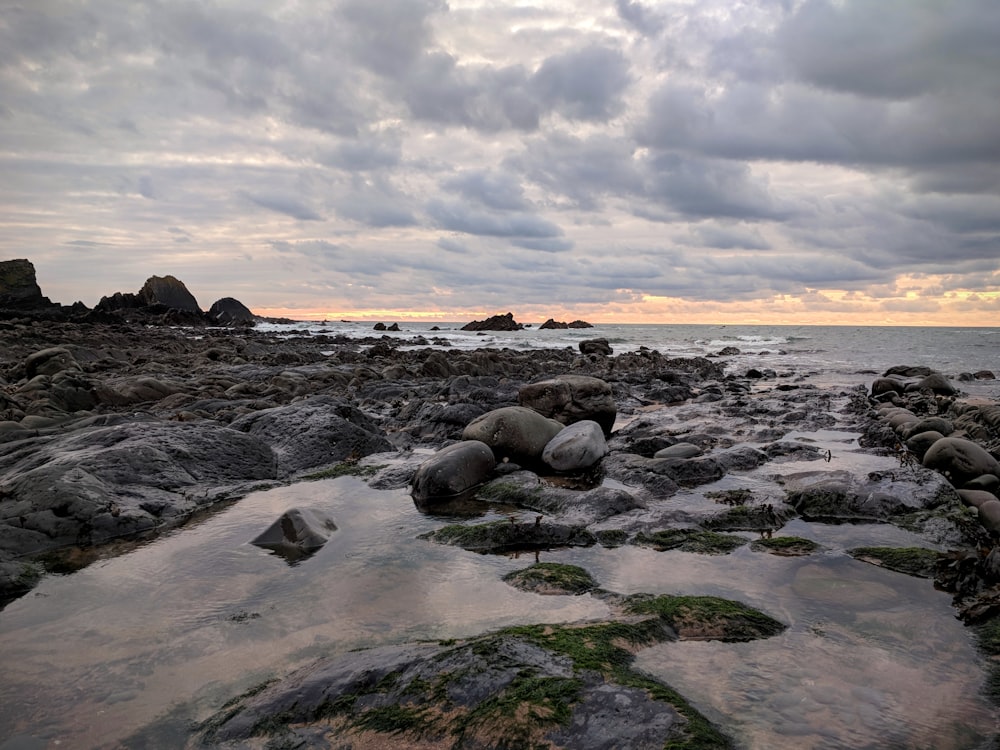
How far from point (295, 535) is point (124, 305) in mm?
84641

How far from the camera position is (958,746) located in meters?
2.55

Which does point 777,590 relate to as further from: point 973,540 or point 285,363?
point 285,363

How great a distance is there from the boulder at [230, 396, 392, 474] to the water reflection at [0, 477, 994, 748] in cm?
299

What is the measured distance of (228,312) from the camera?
274 ft

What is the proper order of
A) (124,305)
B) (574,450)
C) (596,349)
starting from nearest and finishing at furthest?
(574,450), (596,349), (124,305)

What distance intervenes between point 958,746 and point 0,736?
14.3 feet

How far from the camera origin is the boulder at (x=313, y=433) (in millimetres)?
8625

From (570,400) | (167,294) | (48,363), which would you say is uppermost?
(167,294)

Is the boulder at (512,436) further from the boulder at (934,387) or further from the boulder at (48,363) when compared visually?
the boulder at (934,387)

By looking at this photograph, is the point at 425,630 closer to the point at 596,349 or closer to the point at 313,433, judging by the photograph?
the point at 313,433

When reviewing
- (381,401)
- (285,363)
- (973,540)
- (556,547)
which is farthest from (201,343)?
(973,540)

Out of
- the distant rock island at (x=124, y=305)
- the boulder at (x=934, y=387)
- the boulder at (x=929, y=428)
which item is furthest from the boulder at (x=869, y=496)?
the distant rock island at (x=124, y=305)

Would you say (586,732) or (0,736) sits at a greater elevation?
(586,732)

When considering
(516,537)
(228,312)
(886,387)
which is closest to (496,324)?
(228,312)
